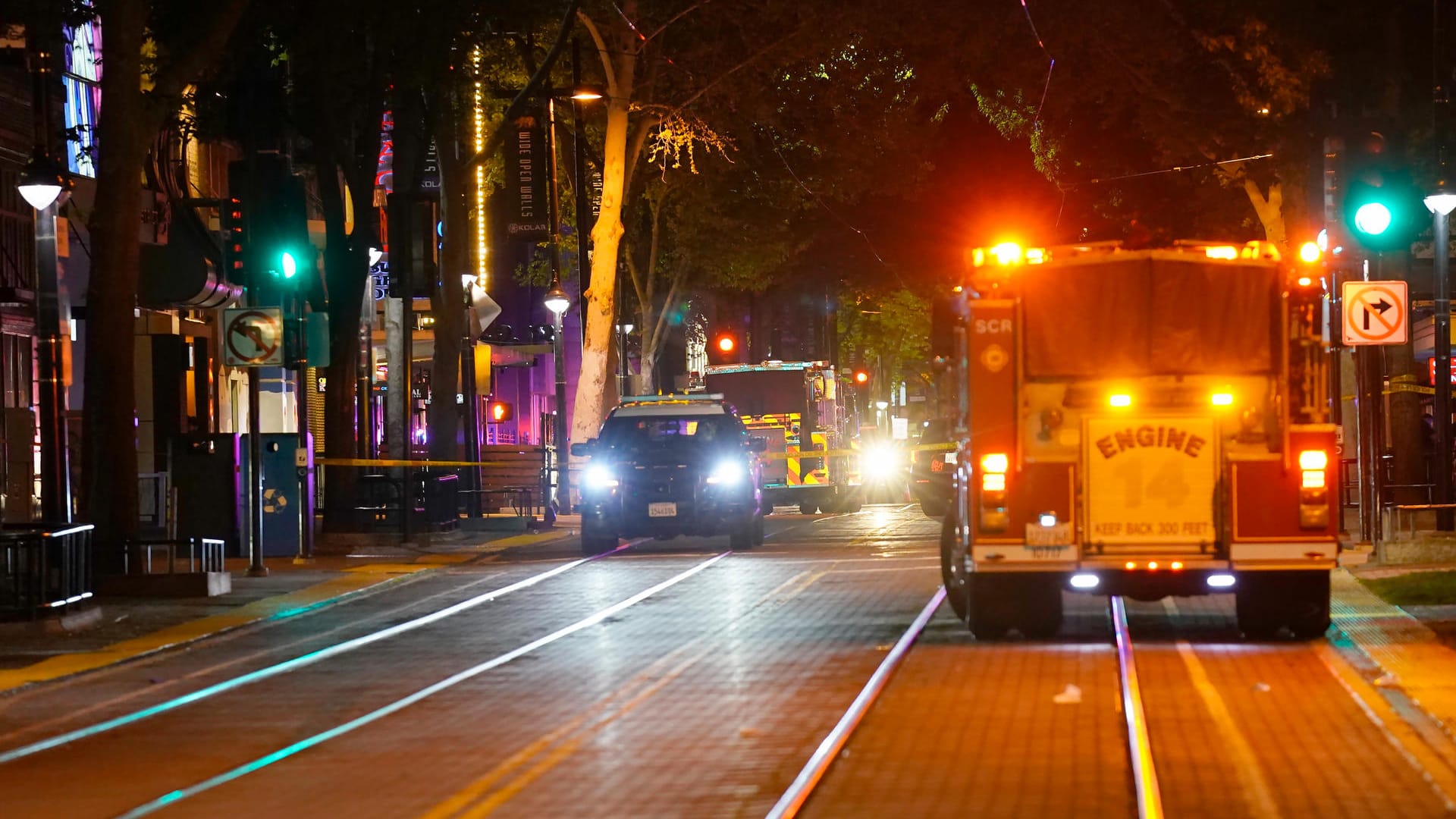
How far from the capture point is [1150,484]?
49.1 feet

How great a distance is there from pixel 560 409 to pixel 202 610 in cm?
1830

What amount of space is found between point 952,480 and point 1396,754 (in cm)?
687

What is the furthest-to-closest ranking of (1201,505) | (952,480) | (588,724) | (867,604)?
(867,604) → (952,480) → (1201,505) → (588,724)

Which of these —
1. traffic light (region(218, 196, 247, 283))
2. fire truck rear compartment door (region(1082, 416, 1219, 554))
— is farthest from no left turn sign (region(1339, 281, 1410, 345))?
traffic light (region(218, 196, 247, 283))

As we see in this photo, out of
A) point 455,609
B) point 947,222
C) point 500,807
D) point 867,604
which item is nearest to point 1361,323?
point 867,604

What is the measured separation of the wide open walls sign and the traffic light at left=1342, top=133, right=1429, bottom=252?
22.8 meters

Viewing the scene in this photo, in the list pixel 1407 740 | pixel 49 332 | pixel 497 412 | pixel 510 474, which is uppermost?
pixel 49 332

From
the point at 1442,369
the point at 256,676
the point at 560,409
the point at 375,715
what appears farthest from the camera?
the point at 560,409

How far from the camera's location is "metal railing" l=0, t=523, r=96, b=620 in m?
17.2

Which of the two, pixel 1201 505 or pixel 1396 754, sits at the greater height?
pixel 1201 505

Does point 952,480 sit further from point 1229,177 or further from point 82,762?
→ point 1229,177

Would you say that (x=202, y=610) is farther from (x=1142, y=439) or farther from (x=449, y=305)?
(x=449, y=305)

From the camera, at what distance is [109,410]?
21.3 m

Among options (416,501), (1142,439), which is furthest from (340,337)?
(1142,439)
